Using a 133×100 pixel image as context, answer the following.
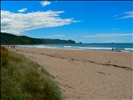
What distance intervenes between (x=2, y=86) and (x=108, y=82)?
5.67 metres

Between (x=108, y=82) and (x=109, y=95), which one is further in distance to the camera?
(x=108, y=82)

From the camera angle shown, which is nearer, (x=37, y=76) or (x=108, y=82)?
(x=37, y=76)

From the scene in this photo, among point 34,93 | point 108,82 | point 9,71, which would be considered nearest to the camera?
point 34,93

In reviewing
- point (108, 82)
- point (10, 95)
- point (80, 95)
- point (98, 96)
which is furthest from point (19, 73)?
point (108, 82)

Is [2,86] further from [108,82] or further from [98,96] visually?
[108,82]

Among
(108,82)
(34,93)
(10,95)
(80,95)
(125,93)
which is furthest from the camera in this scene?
(108,82)

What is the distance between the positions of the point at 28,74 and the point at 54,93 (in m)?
1.02

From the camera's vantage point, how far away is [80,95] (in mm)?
7379

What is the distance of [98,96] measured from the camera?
7418mm

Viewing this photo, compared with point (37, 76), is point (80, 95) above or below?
below

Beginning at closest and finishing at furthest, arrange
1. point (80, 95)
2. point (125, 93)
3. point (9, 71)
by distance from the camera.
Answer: point (9, 71) → point (80, 95) → point (125, 93)

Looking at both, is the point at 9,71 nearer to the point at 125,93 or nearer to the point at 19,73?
the point at 19,73

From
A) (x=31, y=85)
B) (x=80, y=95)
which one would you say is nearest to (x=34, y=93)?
(x=31, y=85)

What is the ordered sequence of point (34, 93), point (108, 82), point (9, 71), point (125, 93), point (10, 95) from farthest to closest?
point (108, 82) → point (125, 93) → point (9, 71) → point (34, 93) → point (10, 95)
